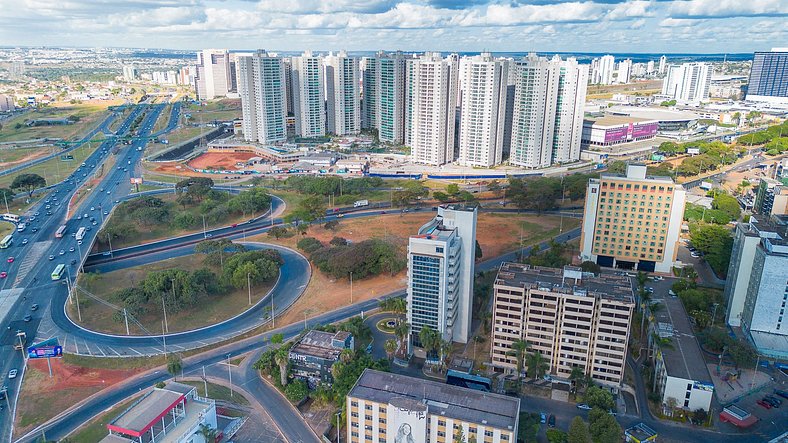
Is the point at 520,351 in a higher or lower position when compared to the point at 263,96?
lower

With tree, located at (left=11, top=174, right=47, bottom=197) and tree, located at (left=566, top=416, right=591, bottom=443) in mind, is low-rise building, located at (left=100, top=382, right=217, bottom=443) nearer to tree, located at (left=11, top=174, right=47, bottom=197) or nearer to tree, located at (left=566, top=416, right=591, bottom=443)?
tree, located at (left=566, top=416, right=591, bottom=443)

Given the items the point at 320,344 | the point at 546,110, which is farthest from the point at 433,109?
the point at 320,344

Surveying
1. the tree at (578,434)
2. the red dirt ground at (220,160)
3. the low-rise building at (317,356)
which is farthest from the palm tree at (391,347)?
the red dirt ground at (220,160)

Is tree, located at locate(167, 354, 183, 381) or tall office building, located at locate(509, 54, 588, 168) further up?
tall office building, located at locate(509, 54, 588, 168)

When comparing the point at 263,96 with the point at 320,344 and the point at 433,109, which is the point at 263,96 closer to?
the point at 433,109

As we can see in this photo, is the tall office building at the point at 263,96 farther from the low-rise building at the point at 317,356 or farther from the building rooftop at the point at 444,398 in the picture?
the building rooftop at the point at 444,398

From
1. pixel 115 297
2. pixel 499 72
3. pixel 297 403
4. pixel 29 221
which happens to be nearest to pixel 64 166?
pixel 29 221

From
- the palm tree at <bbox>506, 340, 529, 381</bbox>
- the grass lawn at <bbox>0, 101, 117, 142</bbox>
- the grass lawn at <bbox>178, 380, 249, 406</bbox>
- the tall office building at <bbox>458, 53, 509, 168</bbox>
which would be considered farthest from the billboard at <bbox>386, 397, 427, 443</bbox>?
the grass lawn at <bbox>0, 101, 117, 142</bbox>
